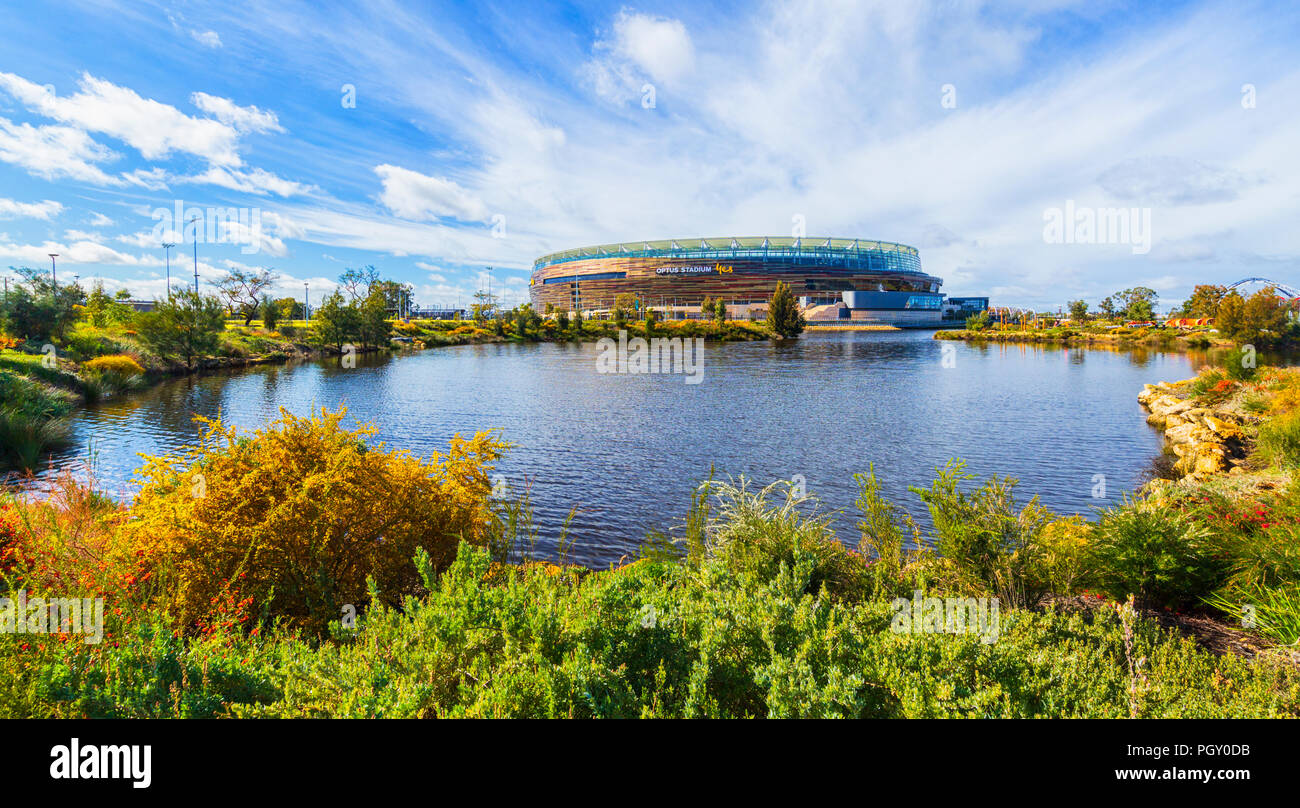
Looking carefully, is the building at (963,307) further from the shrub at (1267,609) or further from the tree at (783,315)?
the shrub at (1267,609)

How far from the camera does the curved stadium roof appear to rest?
157m

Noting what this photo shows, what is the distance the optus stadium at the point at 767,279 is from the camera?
486ft

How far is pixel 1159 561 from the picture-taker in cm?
617

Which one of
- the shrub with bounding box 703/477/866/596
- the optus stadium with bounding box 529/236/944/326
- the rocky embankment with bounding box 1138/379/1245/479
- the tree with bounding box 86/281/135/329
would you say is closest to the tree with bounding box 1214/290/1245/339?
the rocky embankment with bounding box 1138/379/1245/479

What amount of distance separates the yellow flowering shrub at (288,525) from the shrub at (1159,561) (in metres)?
7.65

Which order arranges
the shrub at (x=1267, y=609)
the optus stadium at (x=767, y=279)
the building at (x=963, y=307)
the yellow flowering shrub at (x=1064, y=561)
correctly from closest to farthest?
1. the shrub at (x=1267, y=609)
2. the yellow flowering shrub at (x=1064, y=561)
3. the optus stadium at (x=767, y=279)
4. the building at (x=963, y=307)

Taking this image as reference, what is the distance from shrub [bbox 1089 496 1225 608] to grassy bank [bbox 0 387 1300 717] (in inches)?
1.0

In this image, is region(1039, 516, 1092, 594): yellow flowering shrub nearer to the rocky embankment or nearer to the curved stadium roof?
the rocky embankment

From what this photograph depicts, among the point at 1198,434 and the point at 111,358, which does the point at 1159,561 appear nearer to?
the point at 1198,434

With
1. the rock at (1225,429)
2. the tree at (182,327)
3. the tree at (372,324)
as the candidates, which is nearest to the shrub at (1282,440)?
the rock at (1225,429)
